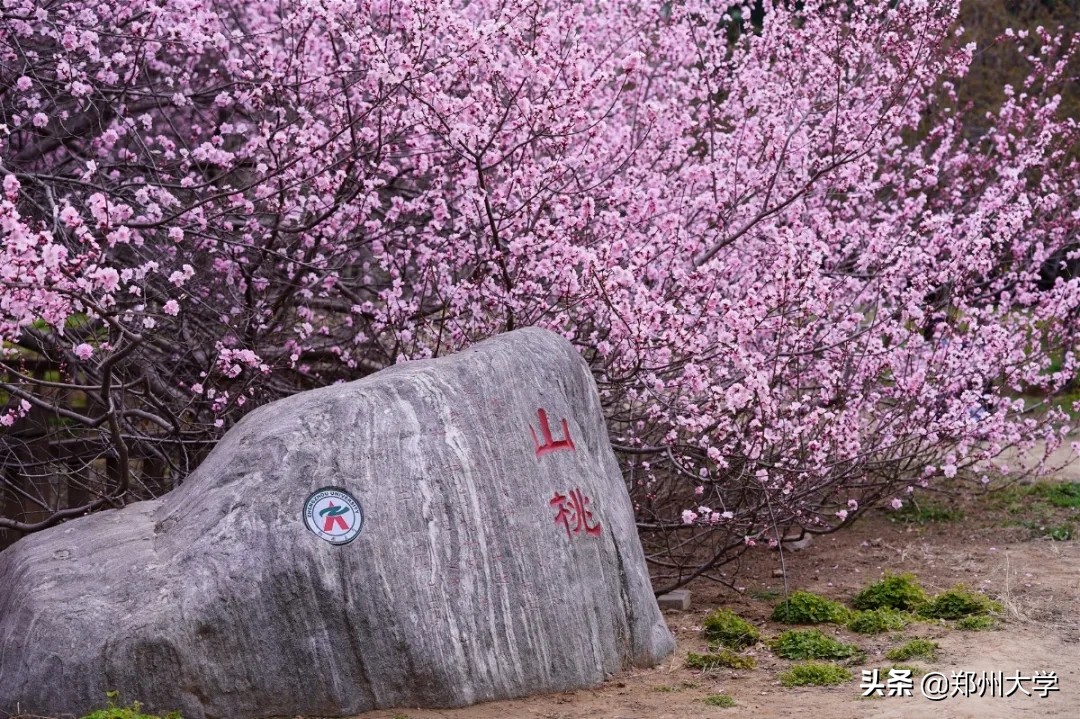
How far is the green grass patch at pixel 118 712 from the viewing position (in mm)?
4250

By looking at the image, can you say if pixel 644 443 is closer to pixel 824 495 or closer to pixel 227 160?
pixel 824 495

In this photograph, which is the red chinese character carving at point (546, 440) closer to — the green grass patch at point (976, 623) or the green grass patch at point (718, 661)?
the green grass patch at point (718, 661)

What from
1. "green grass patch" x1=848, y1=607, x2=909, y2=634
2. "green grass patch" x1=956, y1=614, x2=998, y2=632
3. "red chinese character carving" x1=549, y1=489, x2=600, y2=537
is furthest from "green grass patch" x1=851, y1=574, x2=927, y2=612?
"red chinese character carving" x1=549, y1=489, x2=600, y2=537

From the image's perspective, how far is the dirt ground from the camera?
15.9 feet

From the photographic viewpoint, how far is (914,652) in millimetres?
5539

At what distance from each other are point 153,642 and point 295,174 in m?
3.34

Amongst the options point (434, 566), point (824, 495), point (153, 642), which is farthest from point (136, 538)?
point (824, 495)

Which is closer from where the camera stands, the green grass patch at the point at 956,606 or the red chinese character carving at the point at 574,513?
the red chinese character carving at the point at 574,513

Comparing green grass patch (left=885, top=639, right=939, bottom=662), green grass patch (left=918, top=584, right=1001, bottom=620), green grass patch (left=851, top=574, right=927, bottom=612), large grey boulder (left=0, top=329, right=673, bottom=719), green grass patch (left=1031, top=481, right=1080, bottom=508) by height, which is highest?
large grey boulder (left=0, top=329, right=673, bottom=719)

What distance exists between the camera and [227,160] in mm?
6840

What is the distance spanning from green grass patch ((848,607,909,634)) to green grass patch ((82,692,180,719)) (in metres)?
3.59

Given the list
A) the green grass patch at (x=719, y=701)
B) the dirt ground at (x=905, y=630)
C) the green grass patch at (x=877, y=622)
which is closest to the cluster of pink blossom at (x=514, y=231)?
the dirt ground at (x=905, y=630)

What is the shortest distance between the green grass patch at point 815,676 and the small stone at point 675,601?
153 cm

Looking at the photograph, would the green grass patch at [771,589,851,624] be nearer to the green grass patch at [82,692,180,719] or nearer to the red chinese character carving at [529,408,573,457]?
the red chinese character carving at [529,408,573,457]
